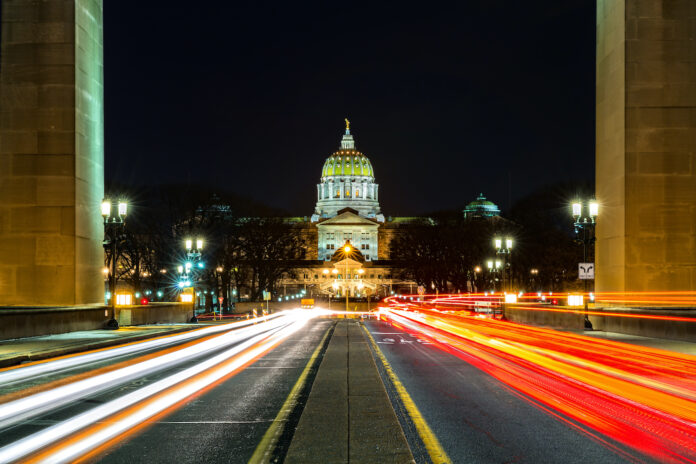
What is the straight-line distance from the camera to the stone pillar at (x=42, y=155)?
25.8 metres

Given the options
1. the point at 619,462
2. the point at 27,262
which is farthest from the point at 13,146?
the point at 619,462

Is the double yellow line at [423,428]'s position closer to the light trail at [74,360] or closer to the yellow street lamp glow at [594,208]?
the light trail at [74,360]

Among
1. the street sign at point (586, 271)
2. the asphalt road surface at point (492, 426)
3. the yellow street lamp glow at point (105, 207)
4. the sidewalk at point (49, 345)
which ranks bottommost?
the sidewalk at point (49, 345)

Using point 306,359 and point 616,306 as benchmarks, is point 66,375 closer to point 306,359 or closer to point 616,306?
point 306,359

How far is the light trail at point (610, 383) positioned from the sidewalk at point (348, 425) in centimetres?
224

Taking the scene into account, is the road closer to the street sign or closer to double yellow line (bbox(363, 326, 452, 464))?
double yellow line (bbox(363, 326, 452, 464))

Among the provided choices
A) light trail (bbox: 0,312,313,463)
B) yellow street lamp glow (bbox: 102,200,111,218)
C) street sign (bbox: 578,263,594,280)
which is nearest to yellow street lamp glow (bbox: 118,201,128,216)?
yellow street lamp glow (bbox: 102,200,111,218)

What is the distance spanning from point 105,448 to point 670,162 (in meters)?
23.3

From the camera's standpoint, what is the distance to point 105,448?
25.1 ft

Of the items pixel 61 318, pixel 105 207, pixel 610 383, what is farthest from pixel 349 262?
pixel 610 383

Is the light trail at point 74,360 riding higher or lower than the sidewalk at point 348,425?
lower

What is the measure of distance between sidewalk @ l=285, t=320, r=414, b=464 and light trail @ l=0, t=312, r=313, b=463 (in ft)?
6.16

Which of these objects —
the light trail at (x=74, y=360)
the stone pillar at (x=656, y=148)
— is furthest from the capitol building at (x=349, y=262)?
the light trail at (x=74, y=360)

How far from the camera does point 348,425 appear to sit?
8477 millimetres
